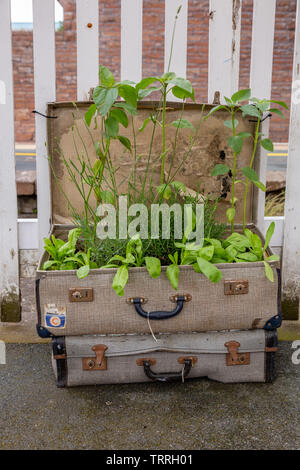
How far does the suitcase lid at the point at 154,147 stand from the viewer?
171 centimetres

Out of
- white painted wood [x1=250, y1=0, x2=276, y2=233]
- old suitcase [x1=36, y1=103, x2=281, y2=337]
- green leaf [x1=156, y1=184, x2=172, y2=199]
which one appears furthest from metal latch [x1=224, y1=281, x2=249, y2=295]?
white painted wood [x1=250, y1=0, x2=276, y2=233]

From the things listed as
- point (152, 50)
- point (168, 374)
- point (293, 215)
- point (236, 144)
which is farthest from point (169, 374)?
point (152, 50)

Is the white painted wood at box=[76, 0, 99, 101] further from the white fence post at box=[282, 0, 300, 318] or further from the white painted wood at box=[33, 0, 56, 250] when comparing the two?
the white fence post at box=[282, 0, 300, 318]

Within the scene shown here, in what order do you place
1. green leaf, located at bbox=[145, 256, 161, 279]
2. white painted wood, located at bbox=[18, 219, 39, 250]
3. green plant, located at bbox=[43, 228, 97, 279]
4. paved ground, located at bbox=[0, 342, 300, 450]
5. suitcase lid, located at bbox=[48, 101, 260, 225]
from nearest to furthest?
paved ground, located at bbox=[0, 342, 300, 450] < green leaf, located at bbox=[145, 256, 161, 279] < green plant, located at bbox=[43, 228, 97, 279] < suitcase lid, located at bbox=[48, 101, 260, 225] < white painted wood, located at bbox=[18, 219, 39, 250]

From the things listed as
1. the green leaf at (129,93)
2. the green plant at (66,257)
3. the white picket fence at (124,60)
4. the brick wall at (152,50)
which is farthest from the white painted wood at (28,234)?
the brick wall at (152,50)

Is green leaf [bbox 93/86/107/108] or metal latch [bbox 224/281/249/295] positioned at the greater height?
green leaf [bbox 93/86/107/108]

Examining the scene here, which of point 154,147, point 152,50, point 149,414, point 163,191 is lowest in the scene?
point 149,414

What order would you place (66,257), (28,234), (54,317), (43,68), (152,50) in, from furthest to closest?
(152,50) < (28,234) < (43,68) < (66,257) < (54,317)

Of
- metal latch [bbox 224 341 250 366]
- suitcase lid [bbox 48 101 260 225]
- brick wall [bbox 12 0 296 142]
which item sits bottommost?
metal latch [bbox 224 341 250 366]

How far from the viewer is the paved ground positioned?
1.20 m

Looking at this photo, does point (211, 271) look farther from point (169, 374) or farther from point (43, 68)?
point (43, 68)

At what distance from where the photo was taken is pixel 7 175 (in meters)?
1.80

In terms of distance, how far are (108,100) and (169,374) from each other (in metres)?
0.81
